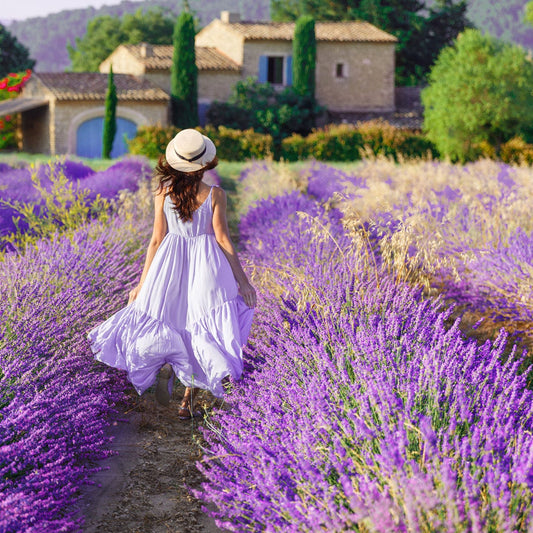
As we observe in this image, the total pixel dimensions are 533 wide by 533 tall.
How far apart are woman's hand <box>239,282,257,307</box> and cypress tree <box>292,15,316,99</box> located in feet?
85.2

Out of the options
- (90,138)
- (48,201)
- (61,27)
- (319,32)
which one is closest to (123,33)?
(319,32)

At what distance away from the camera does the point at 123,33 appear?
43344mm

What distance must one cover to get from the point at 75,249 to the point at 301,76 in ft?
82.3

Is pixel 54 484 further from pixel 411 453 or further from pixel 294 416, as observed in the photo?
pixel 411 453

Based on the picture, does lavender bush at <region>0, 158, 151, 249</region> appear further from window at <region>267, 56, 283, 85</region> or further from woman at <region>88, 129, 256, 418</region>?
window at <region>267, 56, 283, 85</region>

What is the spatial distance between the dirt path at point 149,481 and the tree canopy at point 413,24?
3447 centimetres

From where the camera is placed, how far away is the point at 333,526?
1.97m

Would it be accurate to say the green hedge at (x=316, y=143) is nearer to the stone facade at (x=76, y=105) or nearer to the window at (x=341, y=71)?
the stone facade at (x=76, y=105)

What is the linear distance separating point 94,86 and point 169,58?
13.2 feet

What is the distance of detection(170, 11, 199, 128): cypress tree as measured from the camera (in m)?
26.9

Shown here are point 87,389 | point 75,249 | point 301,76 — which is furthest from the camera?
point 301,76

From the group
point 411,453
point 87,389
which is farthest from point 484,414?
point 87,389

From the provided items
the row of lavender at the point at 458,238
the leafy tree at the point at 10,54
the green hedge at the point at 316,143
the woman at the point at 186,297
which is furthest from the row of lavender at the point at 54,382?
the leafy tree at the point at 10,54

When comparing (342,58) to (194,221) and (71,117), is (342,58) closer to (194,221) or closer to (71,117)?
(71,117)
